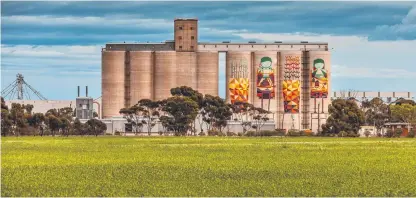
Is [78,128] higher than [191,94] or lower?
lower

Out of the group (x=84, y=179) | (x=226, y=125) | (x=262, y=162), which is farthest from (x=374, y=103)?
(x=84, y=179)

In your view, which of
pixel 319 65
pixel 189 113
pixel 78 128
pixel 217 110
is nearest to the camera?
pixel 189 113

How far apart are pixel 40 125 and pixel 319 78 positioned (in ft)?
182

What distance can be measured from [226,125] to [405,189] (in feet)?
403

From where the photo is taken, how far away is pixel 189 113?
465ft

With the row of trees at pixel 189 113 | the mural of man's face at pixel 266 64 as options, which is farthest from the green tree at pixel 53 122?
the mural of man's face at pixel 266 64

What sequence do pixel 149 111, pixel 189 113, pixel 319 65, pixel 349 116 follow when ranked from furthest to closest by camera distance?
pixel 319 65 < pixel 149 111 < pixel 349 116 < pixel 189 113

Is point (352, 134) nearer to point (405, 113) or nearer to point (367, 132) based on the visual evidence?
point (367, 132)

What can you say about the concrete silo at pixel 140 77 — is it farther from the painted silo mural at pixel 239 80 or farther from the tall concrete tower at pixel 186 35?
the painted silo mural at pixel 239 80

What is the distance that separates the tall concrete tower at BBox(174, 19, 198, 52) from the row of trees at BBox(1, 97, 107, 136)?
24659 mm

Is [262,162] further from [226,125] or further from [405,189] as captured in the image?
[226,125]

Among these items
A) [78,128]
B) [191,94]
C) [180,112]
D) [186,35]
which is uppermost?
[186,35]

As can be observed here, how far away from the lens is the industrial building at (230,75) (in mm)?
162500

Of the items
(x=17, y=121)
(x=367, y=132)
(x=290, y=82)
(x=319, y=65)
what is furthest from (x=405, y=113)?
(x=17, y=121)
